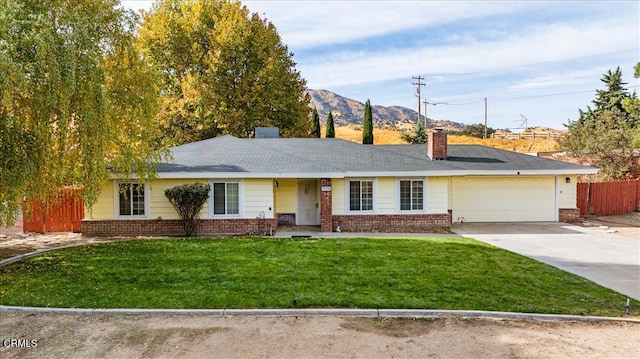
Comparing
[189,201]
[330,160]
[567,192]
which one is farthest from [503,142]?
[189,201]

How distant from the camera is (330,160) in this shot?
17375mm

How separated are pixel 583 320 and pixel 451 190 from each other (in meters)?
12.1

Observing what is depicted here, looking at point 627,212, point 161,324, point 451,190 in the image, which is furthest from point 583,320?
point 627,212

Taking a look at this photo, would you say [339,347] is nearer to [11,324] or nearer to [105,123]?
[11,324]

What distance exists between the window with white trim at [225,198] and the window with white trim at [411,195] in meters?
6.56

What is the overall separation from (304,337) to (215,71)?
24556 millimetres

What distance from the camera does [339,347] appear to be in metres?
5.86

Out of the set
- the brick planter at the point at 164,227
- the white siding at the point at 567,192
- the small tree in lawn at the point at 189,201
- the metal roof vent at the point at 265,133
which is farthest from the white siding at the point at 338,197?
Answer: the white siding at the point at 567,192

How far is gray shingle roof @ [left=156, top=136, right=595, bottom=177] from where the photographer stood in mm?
15922

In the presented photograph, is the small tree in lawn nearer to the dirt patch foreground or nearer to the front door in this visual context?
the front door

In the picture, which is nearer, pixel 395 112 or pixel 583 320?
pixel 583 320

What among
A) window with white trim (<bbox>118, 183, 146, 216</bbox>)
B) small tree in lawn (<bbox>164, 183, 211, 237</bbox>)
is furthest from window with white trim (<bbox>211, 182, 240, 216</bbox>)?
window with white trim (<bbox>118, 183, 146, 216</bbox>)

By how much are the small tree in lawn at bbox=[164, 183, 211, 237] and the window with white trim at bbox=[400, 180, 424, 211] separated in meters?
7.63

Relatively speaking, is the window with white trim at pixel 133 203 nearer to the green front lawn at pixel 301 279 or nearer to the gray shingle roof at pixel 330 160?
the gray shingle roof at pixel 330 160
